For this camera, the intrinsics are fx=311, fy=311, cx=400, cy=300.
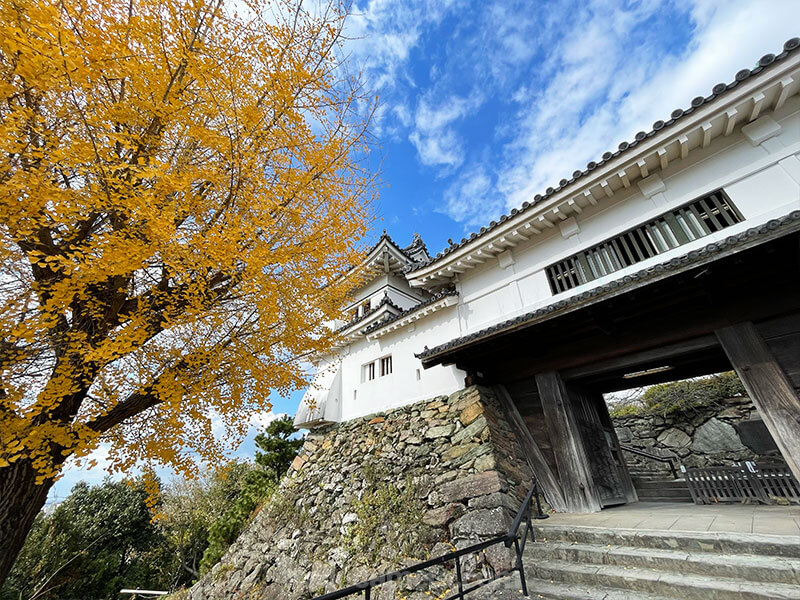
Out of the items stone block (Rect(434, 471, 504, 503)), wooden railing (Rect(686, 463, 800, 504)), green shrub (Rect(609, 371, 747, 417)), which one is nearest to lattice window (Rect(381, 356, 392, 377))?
stone block (Rect(434, 471, 504, 503))

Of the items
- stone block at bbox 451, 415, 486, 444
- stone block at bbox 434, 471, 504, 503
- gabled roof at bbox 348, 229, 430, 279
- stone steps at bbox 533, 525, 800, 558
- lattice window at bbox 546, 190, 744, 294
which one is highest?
gabled roof at bbox 348, 229, 430, 279

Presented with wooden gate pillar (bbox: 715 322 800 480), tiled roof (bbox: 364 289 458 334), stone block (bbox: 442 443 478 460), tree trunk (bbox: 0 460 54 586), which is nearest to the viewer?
tree trunk (bbox: 0 460 54 586)

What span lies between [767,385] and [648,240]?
3.15 metres

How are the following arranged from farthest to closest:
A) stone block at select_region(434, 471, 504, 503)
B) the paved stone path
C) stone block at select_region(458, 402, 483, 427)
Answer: stone block at select_region(458, 402, 483, 427)
stone block at select_region(434, 471, 504, 503)
the paved stone path

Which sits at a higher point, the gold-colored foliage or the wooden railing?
the gold-colored foliage

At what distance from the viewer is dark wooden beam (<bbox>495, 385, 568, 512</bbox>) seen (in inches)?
244

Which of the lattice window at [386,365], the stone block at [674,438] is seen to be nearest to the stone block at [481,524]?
the lattice window at [386,365]

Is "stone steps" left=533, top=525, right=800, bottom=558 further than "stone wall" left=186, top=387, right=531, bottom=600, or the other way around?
"stone wall" left=186, top=387, right=531, bottom=600

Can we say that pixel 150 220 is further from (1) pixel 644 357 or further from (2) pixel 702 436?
(2) pixel 702 436

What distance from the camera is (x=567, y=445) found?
20.6 feet

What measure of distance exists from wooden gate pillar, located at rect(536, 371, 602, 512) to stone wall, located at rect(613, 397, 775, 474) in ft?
28.3

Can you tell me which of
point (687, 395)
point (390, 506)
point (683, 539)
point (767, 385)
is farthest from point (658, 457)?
point (390, 506)

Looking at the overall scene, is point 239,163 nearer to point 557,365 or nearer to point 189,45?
point 189,45

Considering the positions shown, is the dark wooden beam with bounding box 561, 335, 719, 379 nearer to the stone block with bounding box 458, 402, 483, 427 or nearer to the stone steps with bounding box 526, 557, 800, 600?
the stone block with bounding box 458, 402, 483, 427
